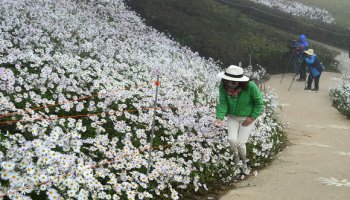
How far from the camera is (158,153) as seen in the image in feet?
22.5

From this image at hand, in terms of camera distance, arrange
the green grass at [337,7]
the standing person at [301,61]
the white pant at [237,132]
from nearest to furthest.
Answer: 1. the white pant at [237,132]
2. the standing person at [301,61]
3. the green grass at [337,7]

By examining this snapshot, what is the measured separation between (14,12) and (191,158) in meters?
7.42

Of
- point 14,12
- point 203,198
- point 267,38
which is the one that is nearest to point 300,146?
point 203,198

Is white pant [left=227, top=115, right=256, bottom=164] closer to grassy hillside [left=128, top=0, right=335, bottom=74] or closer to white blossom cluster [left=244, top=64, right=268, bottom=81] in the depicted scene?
white blossom cluster [left=244, top=64, right=268, bottom=81]

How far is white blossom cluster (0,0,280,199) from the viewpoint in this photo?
518 cm

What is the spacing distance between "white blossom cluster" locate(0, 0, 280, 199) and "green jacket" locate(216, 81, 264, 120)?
0.90m

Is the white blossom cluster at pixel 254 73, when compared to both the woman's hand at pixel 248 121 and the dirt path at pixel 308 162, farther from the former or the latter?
the woman's hand at pixel 248 121

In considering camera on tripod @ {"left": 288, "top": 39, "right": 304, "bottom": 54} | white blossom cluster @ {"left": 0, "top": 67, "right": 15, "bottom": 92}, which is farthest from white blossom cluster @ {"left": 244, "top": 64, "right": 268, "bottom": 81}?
white blossom cluster @ {"left": 0, "top": 67, "right": 15, "bottom": 92}

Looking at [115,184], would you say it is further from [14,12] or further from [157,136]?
[14,12]

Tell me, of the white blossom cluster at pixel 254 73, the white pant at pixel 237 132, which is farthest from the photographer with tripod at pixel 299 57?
the white pant at pixel 237 132

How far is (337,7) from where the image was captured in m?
42.1

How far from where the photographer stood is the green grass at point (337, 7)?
3753cm

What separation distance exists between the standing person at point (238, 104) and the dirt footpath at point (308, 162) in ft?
2.84

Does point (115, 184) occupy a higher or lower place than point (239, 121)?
lower
